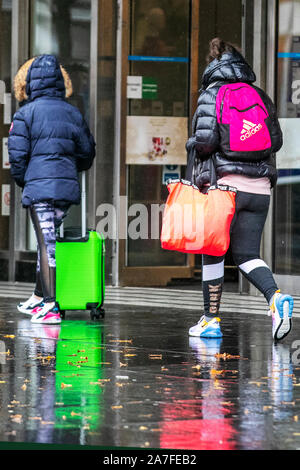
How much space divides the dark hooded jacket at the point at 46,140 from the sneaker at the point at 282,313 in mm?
2174

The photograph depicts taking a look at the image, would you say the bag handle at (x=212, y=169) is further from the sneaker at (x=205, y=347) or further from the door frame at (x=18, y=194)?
the door frame at (x=18, y=194)

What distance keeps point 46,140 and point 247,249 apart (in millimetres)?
1988

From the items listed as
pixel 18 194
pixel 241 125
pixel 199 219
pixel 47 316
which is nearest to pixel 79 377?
pixel 199 219

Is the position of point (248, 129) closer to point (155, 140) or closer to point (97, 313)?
point (97, 313)

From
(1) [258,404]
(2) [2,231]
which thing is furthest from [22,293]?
(1) [258,404]

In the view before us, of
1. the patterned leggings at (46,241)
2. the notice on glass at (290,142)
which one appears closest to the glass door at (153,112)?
the notice on glass at (290,142)

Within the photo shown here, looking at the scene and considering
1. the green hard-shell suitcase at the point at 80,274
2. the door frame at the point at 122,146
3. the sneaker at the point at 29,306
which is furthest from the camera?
the door frame at the point at 122,146

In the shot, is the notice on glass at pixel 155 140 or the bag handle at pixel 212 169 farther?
the notice on glass at pixel 155 140

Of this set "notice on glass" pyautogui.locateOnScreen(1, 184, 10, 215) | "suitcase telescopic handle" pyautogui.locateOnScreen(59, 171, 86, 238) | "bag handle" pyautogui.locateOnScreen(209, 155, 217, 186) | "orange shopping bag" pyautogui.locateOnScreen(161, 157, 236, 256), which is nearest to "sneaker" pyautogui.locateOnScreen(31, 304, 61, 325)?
"suitcase telescopic handle" pyautogui.locateOnScreen(59, 171, 86, 238)

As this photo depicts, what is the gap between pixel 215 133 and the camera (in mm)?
7211

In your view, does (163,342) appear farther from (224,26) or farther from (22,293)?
(224,26)

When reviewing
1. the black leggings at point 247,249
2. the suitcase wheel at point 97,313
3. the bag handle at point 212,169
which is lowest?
the suitcase wheel at point 97,313

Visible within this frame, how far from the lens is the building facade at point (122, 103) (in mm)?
12141

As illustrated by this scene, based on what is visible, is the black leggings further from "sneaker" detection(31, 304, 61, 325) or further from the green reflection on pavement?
"sneaker" detection(31, 304, 61, 325)
